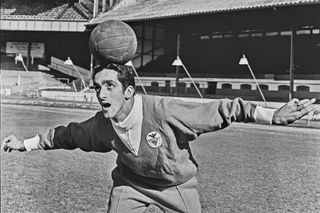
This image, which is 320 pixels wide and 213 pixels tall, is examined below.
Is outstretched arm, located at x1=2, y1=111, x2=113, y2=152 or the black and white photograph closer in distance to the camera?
the black and white photograph

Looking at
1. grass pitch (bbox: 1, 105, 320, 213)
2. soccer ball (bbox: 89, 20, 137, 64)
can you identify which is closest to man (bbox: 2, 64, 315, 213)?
soccer ball (bbox: 89, 20, 137, 64)

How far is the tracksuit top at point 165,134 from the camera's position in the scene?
2609 mm

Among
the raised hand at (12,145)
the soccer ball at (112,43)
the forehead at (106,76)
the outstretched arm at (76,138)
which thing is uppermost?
the soccer ball at (112,43)

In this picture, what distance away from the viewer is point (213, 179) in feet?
23.0

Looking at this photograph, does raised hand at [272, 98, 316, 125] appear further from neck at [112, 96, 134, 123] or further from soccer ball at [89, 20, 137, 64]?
soccer ball at [89, 20, 137, 64]

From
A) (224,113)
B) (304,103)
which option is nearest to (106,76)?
(224,113)

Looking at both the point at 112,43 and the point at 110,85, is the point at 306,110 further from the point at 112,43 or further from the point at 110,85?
the point at 112,43

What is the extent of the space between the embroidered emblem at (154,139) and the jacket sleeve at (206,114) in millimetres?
117

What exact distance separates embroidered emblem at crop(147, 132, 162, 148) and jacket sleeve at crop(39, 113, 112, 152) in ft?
0.94

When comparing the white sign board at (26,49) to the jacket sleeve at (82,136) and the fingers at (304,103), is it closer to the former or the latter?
the jacket sleeve at (82,136)

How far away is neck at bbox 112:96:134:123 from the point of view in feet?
8.91

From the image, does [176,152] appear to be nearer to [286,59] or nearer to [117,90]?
[117,90]

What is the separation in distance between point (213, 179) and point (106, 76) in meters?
4.70

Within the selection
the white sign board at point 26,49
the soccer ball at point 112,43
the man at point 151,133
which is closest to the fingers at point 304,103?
the man at point 151,133
